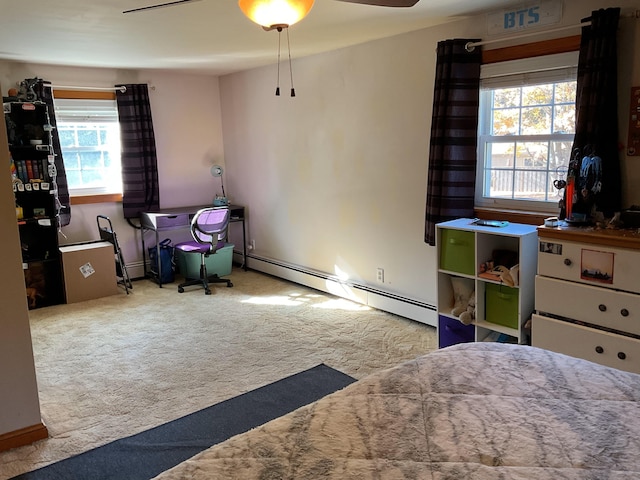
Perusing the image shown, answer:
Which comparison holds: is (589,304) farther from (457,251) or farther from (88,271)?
(88,271)

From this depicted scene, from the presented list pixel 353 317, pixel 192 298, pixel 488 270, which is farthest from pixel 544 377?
pixel 192 298

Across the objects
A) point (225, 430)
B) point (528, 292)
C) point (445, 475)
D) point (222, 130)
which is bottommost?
point (225, 430)

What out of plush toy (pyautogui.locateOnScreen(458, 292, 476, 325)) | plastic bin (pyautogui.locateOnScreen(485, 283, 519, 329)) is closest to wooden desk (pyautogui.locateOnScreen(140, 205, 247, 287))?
plush toy (pyautogui.locateOnScreen(458, 292, 476, 325))

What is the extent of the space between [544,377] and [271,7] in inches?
63.4

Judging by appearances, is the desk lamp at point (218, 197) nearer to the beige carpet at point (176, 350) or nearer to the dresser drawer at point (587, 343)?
the beige carpet at point (176, 350)

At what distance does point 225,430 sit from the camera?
2658 mm

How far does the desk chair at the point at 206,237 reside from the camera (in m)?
5.02

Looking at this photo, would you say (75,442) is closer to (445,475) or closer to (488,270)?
(445,475)

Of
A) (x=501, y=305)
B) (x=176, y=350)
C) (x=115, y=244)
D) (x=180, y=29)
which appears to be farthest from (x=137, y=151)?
(x=501, y=305)

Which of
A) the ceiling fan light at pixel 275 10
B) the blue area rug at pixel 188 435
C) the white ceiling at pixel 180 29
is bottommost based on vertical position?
the blue area rug at pixel 188 435

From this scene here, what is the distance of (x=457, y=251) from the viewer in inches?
131

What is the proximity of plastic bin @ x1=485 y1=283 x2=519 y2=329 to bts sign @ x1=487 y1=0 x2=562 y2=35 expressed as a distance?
162 centimetres

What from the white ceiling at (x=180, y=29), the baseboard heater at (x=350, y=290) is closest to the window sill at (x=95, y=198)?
the white ceiling at (x=180, y=29)

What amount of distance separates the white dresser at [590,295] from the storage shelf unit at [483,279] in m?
0.18
